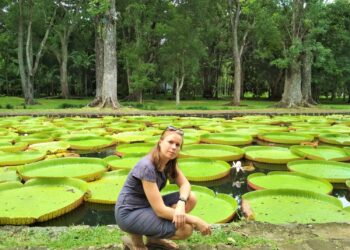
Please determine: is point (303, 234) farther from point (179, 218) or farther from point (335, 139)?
point (335, 139)

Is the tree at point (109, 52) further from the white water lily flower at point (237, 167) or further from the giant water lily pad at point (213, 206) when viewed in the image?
Result: the giant water lily pad at point (213, 206)

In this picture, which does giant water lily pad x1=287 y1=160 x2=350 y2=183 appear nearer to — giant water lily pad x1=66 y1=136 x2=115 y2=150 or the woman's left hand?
the woman's left hand

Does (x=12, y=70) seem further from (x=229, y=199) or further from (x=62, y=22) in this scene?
(x=229, y=199)

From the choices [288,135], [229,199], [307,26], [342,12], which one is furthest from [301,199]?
[342,12]

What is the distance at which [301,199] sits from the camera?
4.30 metres

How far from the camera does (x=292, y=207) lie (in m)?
4.06

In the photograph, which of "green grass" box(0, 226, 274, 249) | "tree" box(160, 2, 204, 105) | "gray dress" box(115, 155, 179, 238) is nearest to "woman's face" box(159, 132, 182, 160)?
"gray dress" box(115, 155, 179, 238)

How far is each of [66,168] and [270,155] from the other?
366cm

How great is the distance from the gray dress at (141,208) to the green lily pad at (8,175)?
2.99 metres

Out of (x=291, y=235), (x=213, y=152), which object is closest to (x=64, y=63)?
(x=213, y=152)

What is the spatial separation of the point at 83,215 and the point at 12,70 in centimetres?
2865

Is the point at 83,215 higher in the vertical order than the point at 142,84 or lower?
lower

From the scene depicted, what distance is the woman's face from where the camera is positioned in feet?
8.27

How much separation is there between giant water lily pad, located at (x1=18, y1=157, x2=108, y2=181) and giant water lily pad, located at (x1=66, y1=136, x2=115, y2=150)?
57.1 inches
